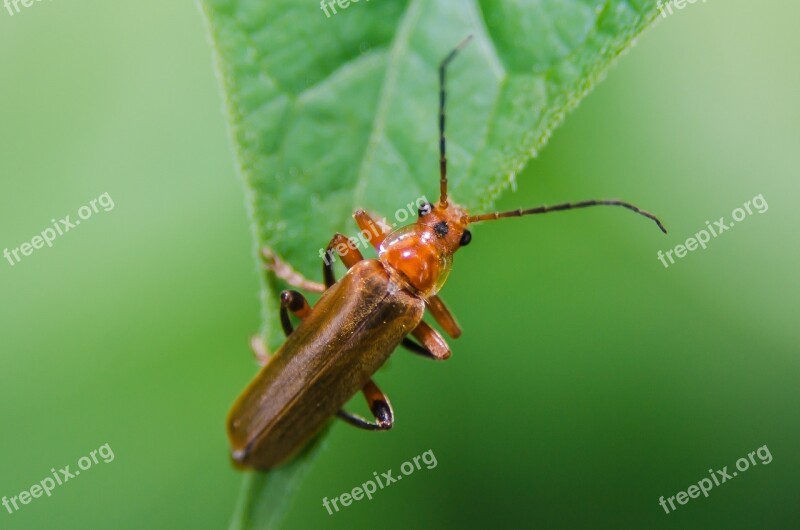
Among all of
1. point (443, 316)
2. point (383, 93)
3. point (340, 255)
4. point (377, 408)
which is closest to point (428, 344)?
point (443, 316)

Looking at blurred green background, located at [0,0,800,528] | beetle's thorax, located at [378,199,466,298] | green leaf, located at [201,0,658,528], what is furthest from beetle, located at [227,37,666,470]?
green leaf, located at [201,0,658,528]

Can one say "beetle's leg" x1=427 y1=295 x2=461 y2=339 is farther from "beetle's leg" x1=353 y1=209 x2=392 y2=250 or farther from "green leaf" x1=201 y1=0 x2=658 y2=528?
"green leaf" x1=201 y1=0 x2=658 y2=528

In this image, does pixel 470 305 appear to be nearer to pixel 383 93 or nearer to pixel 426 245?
pixel 426 245

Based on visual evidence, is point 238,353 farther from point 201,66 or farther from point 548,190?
point 548,190

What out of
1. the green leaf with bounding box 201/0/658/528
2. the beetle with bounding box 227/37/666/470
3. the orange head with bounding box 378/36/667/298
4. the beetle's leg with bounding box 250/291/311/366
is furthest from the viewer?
the orange head with bounding box 378/36/667/298

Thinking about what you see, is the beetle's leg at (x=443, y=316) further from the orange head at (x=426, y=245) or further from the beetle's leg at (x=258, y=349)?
the beetle's leg at (x=258, y=349)

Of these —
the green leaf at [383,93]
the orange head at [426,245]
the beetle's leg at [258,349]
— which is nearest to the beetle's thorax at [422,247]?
the orange head at [426,245]
